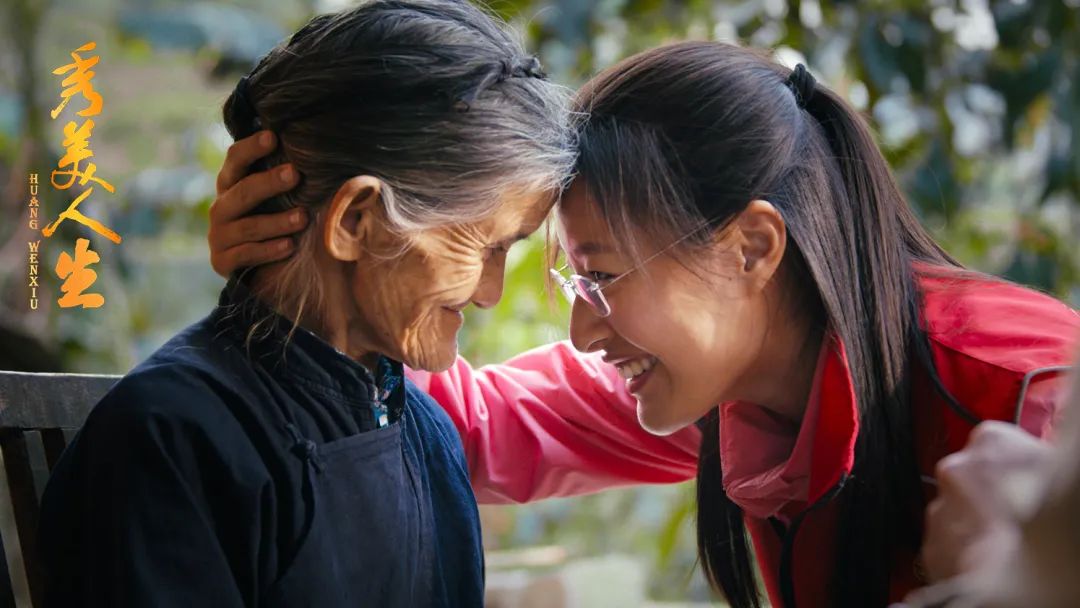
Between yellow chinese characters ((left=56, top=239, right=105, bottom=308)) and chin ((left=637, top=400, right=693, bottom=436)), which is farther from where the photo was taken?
yellow chinese characters ((left=56, top=239, right=105, bottom=308))

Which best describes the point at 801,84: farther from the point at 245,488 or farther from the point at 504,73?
the point at 245,488

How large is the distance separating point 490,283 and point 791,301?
43 cm

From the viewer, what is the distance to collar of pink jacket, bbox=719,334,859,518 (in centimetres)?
142

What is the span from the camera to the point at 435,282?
1.30 metres

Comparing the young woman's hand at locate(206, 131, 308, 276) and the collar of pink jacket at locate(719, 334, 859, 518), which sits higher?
the young woman's hand at locate(206, 131, 308, 276)

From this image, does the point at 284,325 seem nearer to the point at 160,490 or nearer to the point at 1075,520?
the point at 160,490

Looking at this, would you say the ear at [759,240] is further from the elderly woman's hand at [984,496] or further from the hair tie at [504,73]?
the elderly woman's hand at [984,496]

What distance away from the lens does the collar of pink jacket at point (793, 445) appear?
1.42m

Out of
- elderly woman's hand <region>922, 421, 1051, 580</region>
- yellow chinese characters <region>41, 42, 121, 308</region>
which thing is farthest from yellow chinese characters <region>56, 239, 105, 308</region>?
elderly woman's hand <region>922, 421, 1051, 580</region>

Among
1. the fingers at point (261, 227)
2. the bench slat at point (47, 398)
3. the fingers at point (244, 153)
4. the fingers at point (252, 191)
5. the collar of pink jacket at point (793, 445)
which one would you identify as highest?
the fingers at point (244, 153)

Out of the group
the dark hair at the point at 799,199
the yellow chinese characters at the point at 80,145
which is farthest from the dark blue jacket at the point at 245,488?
the yellow chinese characters at the point at 80,145

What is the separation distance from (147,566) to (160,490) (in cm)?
7

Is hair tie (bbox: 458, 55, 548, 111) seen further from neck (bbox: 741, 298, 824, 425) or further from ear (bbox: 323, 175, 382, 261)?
neck (bbox: 741, 298, 824, 425)

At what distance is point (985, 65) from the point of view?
2.57m
